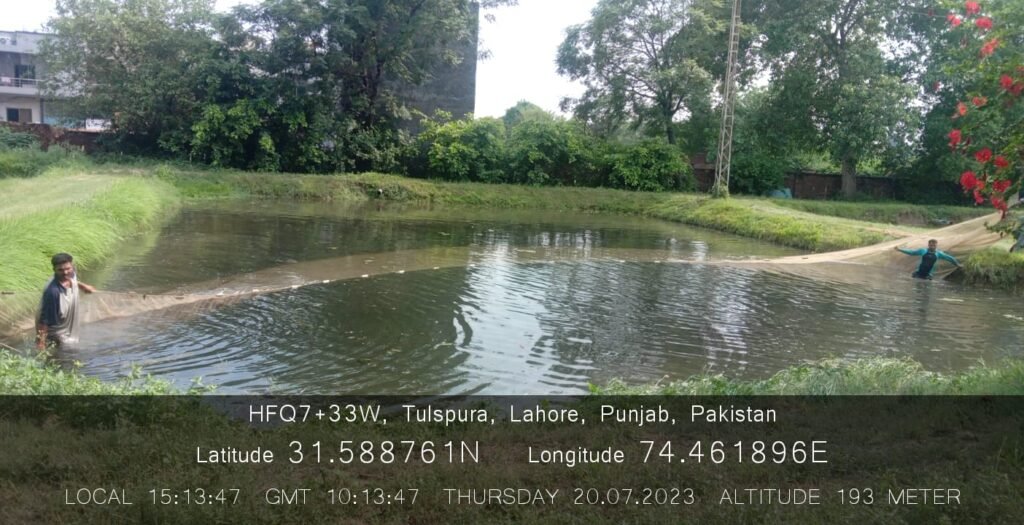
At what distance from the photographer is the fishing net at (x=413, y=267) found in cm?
884

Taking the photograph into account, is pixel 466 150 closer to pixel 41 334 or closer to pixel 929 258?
pixel 929 258

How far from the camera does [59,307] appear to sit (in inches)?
293

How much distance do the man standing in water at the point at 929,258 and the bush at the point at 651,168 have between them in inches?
788

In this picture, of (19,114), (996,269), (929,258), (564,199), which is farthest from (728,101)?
(19,114)

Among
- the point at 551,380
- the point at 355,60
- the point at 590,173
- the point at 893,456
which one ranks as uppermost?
the point at 355,60

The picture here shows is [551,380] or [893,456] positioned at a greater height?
[893,456]

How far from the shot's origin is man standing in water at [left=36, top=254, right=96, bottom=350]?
7355mm

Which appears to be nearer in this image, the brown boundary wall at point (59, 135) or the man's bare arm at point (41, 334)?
the man's bare arm at point (41, 334)

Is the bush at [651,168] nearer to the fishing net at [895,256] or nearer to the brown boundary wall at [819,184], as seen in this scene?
the brown boundary wall at [819,184]

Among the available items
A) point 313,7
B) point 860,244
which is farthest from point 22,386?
point 313,7

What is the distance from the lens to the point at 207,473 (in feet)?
12.2

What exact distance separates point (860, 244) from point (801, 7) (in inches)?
705

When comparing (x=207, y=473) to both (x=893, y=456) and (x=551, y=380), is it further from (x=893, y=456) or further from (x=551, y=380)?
(x=551, y=380)

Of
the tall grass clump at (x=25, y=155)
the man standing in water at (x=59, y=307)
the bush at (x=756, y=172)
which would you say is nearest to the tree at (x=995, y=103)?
the man standing in water at (x=59, y=307)
